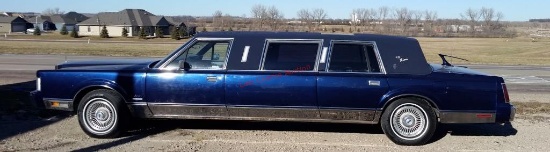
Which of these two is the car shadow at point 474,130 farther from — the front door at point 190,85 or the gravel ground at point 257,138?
the front door at point 190,85

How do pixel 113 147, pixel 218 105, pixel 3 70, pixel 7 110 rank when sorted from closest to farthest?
pixel 113 147 → pixel 218 105 → pixel 7 110 → pixel 3 70

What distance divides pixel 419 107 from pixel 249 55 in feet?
7.07

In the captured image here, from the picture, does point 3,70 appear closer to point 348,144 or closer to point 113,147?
point 113,147

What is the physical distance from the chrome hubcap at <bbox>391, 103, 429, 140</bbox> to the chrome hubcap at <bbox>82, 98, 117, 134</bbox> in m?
3.46

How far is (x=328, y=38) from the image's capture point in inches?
254

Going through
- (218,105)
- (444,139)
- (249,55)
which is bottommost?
(444,139)

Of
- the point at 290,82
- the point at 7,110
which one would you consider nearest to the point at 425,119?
the point at 290,82

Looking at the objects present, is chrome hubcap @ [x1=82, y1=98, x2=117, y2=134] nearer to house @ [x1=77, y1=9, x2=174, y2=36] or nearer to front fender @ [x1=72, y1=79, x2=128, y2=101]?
front fender @ [x1=72, y1=79, x2=128, y2=101]

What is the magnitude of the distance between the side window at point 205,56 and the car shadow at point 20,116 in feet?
7.24

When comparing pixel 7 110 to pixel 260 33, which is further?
pixel 7 110

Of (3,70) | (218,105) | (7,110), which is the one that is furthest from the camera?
(3,70)

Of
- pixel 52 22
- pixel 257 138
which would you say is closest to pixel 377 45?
pixel 257 138

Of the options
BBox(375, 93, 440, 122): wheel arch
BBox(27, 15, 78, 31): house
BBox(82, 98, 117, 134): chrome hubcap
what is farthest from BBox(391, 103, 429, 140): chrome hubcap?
BBox(27, 15, 78, 31): house

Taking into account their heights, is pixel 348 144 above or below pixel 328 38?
below
